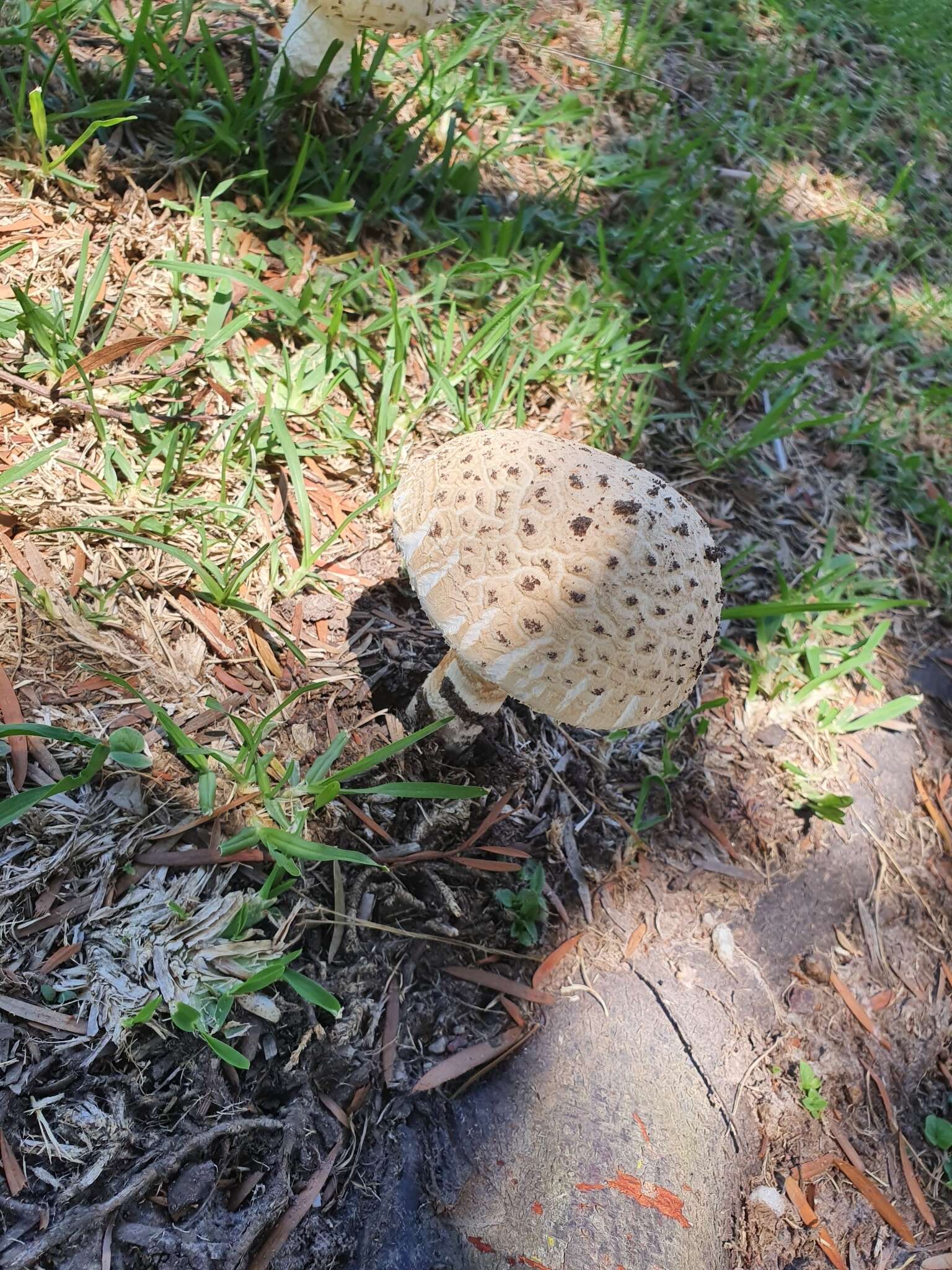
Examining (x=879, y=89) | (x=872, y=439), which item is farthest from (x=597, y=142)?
(x=879, y=89)

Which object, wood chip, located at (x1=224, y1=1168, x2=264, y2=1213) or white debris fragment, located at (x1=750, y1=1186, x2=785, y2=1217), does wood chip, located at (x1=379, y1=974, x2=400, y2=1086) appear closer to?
wood chip, located at (x1=224, y1=1168, x2=264, y2=1213)

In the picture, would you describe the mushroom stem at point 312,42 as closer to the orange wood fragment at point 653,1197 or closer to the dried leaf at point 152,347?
the dried leaf at point 152,347

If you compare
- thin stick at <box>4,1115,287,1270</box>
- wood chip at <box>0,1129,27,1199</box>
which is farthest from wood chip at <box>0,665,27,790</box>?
thin stick at <box>4,1115,287,1270</box>

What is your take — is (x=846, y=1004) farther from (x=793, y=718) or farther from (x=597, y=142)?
(x=597, y=142)

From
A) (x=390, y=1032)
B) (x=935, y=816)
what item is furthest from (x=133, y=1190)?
(x=935, y=816)

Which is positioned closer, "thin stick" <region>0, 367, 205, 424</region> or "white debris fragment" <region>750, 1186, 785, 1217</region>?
"white debris fragment" <region>750, 1186, 785, 1217</region>

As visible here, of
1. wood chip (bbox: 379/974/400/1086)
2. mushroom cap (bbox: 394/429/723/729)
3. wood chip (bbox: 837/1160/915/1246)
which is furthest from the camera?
wood chip (bbox: 837/1160/915/1246)
